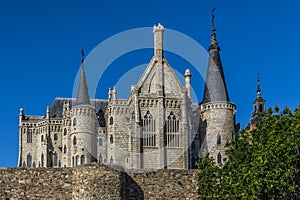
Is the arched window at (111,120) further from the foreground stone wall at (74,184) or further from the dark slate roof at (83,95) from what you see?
the foreground stone wall at (74,184)

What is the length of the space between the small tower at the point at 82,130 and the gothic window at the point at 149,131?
10.6 metres

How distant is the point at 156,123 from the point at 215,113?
9.36 meters

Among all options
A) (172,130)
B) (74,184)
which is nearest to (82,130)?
(172,130)

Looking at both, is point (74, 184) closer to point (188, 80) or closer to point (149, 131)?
point (149, 131)

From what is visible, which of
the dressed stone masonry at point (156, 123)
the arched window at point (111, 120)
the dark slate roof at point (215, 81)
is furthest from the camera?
the arched window at point (111, 120)

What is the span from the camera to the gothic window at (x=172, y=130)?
100375 millimetres

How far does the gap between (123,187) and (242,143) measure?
7972 mm

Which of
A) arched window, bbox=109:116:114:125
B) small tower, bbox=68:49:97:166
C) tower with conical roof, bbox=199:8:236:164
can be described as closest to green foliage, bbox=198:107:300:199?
tower with conical roof, bbox=199:8:236:164

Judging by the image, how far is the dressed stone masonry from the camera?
96750 millimetres

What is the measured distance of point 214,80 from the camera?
98188mm

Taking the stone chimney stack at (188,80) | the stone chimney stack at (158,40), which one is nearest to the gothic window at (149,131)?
the stone chimney stack at (188,80)

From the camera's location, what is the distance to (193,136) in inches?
3991

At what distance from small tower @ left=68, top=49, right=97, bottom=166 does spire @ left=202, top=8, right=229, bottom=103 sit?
64.2ft

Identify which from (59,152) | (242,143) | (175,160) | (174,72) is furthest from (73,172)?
(59,152)
